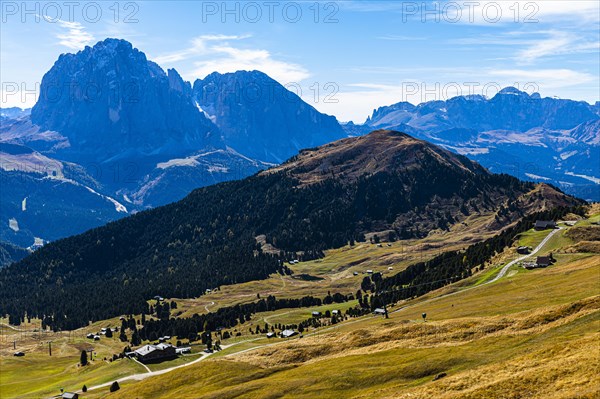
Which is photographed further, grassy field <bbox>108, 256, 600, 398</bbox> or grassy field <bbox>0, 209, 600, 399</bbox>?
grassy field <bbox>0, 209, 600, 399</bbox>

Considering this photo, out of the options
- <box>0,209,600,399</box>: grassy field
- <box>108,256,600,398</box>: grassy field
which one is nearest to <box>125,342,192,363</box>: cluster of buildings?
<box>0,209,600,399</box>: grassy field

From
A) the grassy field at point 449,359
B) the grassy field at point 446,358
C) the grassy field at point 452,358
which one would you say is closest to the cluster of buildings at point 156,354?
the grassy field at point 446,358

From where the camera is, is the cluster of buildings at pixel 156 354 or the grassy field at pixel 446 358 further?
the cluster of buildings at pixel 156 354

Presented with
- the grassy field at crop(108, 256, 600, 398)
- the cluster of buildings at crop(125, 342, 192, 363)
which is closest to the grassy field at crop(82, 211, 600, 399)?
the grassy field at crop(108, 256, 600, 398)

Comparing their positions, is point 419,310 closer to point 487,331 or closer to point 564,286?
point 564,286

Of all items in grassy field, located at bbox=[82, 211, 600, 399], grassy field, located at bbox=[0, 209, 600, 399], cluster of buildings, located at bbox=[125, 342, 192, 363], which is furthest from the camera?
cluster of buildings, located at bbox=[125, 342, 192, 363]

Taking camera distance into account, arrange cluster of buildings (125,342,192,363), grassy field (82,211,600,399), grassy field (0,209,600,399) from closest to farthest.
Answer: grassy field (82,211,600,399) < grassy field (0,209,600,399) < cluster of buildings (125,342,192,363)

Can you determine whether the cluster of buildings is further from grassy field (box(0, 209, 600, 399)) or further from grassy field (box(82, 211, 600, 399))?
grassy field (box(82, 211, 600, 399))

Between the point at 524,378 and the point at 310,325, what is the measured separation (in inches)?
5389

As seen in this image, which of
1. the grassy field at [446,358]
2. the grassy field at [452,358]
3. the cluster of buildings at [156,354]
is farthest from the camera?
the cluster of buildings at [156,354]

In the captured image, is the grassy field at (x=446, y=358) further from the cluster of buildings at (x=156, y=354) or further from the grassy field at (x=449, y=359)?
the cluster of buildings at (x=156, y=354)

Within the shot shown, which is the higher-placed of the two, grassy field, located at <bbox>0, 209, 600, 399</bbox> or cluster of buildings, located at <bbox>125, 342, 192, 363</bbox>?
grassy field, located at <bbox>0, 209, 600, 399</bbox>

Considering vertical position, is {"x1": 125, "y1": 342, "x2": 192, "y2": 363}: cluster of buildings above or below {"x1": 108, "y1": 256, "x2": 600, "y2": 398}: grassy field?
below

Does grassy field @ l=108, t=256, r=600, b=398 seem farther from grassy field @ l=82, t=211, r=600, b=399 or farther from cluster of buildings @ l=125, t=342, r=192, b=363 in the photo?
cluster of buildings @ l=125, t=342, r=192, b=363
